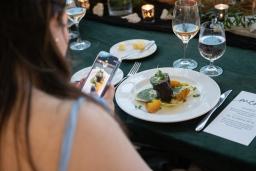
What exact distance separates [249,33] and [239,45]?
0.21ft

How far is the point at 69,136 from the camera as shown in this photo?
68 cm

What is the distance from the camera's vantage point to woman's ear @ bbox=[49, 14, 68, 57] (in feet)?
2.26

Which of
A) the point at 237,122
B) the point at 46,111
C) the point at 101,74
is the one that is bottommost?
the point at 237,122

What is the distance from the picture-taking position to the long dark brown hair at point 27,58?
63 centimetres

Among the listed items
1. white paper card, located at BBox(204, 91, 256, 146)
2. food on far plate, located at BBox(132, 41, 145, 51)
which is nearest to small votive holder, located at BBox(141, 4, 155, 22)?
food on far plate, located at BBox(132, 41, 145, 51)

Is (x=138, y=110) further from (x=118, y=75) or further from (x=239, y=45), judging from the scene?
(x=239, y=45)

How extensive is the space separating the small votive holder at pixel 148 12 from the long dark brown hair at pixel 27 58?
0.99 m

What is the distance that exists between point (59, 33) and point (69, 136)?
0.18 metres

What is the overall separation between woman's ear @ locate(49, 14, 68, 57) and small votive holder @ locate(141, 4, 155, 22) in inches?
37.0

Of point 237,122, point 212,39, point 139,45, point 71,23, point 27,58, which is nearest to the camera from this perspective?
point 27,58

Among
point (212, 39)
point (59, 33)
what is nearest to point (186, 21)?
point (212, 39)

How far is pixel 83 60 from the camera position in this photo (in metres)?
1.49

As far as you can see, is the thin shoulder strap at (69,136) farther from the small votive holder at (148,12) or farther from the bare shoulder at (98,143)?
the small votive holder at (148,12)

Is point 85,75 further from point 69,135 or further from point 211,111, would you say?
point 69,135
